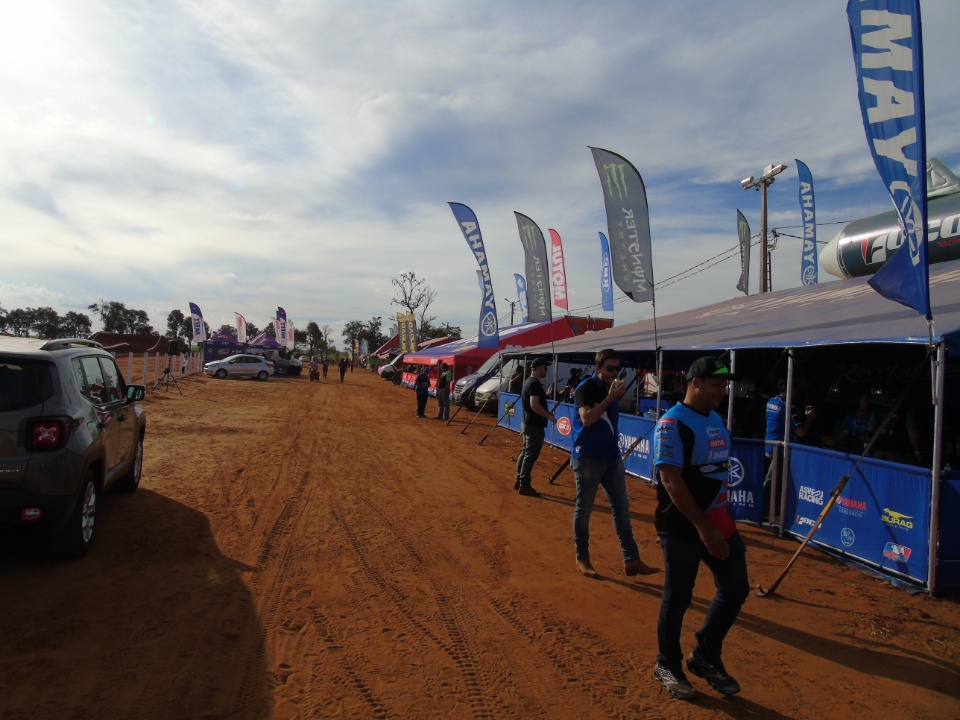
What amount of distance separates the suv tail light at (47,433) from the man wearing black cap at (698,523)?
4.13 meters

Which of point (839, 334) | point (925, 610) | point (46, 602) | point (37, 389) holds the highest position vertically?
point (839, 334)

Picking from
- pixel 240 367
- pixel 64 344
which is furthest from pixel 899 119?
pixel 240 367

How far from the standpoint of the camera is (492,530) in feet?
20.5

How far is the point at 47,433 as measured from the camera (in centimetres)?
428

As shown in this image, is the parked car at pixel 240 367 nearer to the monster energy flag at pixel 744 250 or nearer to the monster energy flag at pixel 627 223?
the monster energy flag at pixel 744 250

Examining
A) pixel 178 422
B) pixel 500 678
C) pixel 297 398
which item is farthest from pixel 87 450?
pixel 297 398

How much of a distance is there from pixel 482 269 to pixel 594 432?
43.1ft

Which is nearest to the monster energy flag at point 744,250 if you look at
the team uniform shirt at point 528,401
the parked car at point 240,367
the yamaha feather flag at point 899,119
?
the team uniform shirt at point 528,401

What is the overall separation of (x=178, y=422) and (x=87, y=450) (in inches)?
420

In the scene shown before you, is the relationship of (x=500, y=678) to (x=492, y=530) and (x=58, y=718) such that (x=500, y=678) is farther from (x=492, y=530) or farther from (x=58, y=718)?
(x=492, y=530)

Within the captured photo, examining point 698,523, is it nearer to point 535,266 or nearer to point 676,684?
point 676,684

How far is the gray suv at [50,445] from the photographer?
4113 millimetres

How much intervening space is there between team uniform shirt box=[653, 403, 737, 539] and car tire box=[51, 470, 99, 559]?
13.9ft

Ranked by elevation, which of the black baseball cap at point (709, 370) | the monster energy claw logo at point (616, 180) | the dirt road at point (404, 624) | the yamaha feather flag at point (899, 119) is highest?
the monster energy claw logo at point (616, 180)
